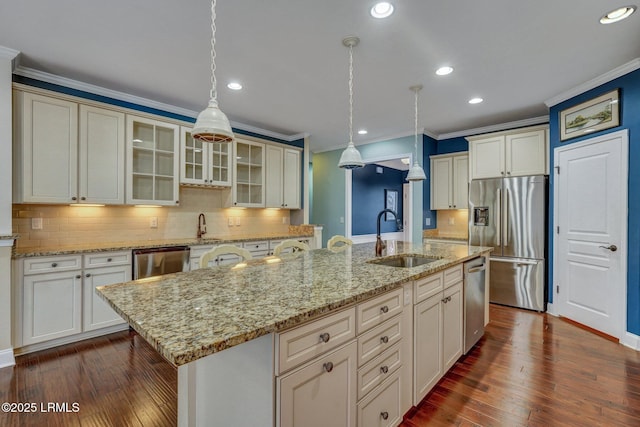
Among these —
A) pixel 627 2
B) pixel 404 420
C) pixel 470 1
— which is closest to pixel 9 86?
pixel 470 1

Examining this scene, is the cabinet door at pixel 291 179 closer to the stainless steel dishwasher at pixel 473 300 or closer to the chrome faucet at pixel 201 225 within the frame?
the chrome faucet at pixel 201 225

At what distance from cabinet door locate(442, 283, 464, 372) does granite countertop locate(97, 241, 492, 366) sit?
296mm

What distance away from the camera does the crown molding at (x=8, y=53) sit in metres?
2.41

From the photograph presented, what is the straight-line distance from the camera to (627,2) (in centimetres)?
194

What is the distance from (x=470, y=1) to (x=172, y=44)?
86.9 inches

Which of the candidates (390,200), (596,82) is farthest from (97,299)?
(390,200)

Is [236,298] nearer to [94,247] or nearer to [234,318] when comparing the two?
[234,318]

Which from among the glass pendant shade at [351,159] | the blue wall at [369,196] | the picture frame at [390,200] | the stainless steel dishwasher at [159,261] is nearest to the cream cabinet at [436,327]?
the glass pendant shade at [351,159]

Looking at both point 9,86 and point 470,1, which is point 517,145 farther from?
point 9,86

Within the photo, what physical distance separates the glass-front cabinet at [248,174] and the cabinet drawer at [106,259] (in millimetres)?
1531

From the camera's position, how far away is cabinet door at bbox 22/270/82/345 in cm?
254

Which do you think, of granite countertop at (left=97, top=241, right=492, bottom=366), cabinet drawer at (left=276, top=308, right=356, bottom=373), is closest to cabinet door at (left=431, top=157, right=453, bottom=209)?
granite countertop at (left=97, top=241, right=492, bottom=366)

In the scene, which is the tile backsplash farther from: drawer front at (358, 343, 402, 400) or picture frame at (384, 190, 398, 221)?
picture frame at (384, 190, 398, 221)

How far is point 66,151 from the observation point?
2.88m
